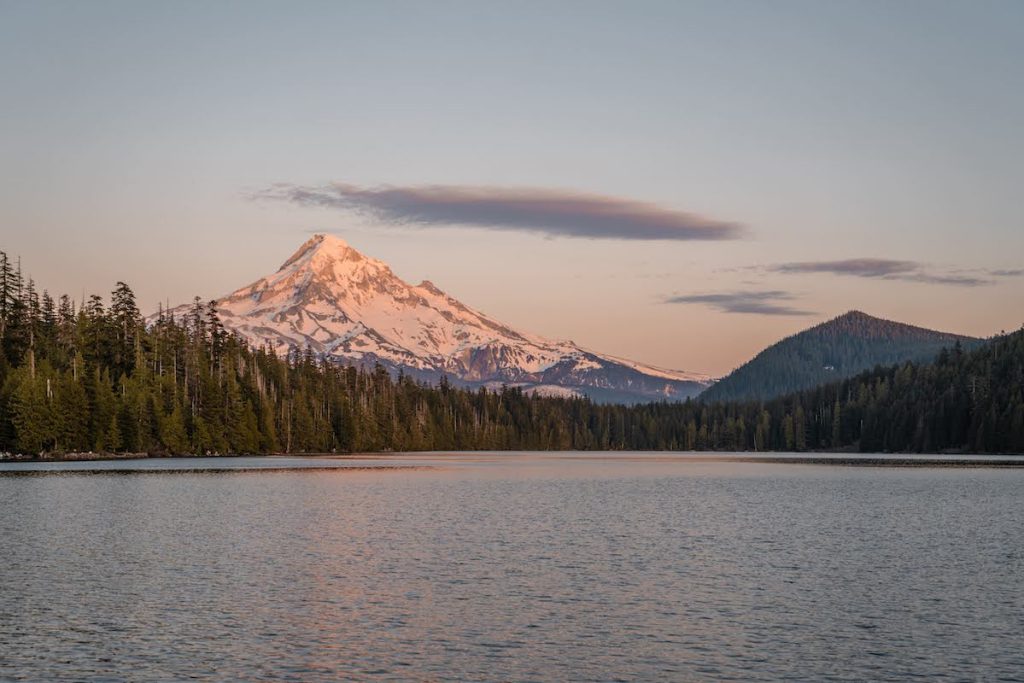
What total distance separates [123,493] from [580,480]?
63797 mm

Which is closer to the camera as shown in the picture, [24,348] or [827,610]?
[827,610]

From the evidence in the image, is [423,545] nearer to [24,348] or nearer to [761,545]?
[761,545]

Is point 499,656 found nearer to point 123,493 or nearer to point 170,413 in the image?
point 123,493

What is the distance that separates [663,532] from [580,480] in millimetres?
76088

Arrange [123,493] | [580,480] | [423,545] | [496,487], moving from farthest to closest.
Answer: [580,480] → [496,487] → [123,493] → [423,545]

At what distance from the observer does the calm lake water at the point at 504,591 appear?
31375 millimetres

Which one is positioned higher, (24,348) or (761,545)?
(24,348)

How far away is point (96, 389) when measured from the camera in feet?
572

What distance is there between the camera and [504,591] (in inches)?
1734

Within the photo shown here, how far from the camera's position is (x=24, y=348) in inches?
7505

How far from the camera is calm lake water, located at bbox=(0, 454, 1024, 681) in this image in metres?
31.4

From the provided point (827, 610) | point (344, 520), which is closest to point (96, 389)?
point (344, 520)

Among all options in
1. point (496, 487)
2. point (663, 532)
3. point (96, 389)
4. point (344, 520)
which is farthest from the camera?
point (96, 389)

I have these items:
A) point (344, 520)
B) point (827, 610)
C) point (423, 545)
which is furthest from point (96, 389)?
point (827, 610)
